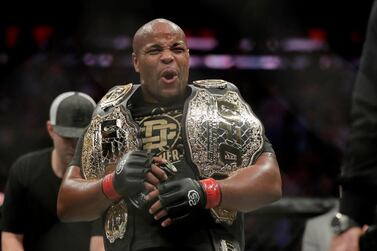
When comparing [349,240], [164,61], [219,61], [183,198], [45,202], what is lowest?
[219,61]

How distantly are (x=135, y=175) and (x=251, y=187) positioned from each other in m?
0.37

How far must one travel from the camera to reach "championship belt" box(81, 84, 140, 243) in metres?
2.55

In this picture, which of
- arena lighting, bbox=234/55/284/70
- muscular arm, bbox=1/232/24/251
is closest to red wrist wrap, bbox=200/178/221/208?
muscular arm, bbox=1/232/24/251

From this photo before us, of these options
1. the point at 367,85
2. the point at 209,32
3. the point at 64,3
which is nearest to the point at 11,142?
the point at 64,3

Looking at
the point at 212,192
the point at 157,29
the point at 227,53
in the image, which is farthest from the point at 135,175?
the point at 227,53

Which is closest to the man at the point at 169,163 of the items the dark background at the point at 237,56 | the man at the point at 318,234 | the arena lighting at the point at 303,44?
the man at the point at 318,234

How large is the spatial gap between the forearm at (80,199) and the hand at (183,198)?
215 millimetres

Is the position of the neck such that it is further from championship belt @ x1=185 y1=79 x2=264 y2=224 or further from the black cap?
championship belt @ x1=185 y1=79 x2=264 y2=224

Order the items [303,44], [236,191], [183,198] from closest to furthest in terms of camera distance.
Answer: [183,198]
[236,191]
[303,44]

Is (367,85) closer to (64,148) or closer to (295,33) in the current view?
(64,148)

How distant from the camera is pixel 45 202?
11.5 feet

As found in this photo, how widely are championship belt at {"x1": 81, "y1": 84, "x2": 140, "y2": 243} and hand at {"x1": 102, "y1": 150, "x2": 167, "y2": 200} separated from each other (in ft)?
0.48

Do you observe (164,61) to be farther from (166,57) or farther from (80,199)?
(80,199)

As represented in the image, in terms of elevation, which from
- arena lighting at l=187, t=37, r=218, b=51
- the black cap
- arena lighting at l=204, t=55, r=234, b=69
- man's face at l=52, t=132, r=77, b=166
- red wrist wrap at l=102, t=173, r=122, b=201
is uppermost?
red wrist wrap at l=102, t=173, r=122, b=201
